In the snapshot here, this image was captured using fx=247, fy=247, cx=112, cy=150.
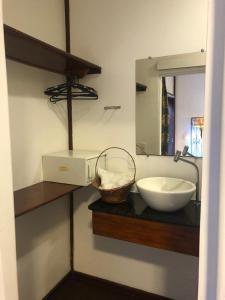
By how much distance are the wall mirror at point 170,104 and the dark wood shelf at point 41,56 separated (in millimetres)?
435

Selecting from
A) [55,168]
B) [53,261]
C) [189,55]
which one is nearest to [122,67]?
[189,55]

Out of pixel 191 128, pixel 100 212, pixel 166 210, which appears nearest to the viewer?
pixel 166 210

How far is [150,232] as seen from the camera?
59.7 inches

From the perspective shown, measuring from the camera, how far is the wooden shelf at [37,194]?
137cm

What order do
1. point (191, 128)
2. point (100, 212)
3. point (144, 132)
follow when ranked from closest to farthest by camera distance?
point (100, 212) → point (191, 128) → point (144, 132)

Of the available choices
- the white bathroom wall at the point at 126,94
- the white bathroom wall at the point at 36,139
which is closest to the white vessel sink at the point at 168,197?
the white bathroom wall at the point at 126,94

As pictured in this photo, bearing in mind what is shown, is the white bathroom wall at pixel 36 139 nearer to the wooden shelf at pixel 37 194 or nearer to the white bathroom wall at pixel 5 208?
the wooden shelf at pixel 37 194

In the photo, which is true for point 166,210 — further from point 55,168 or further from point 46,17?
point 46,17

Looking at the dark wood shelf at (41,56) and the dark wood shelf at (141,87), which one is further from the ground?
the dark wood shelf at (41,56)

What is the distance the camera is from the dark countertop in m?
1.46

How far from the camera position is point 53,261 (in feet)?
6.68

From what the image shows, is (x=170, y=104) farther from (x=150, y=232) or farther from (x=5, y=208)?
(x=5, y=208)

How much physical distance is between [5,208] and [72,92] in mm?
1345

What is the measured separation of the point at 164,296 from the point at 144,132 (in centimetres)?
129
